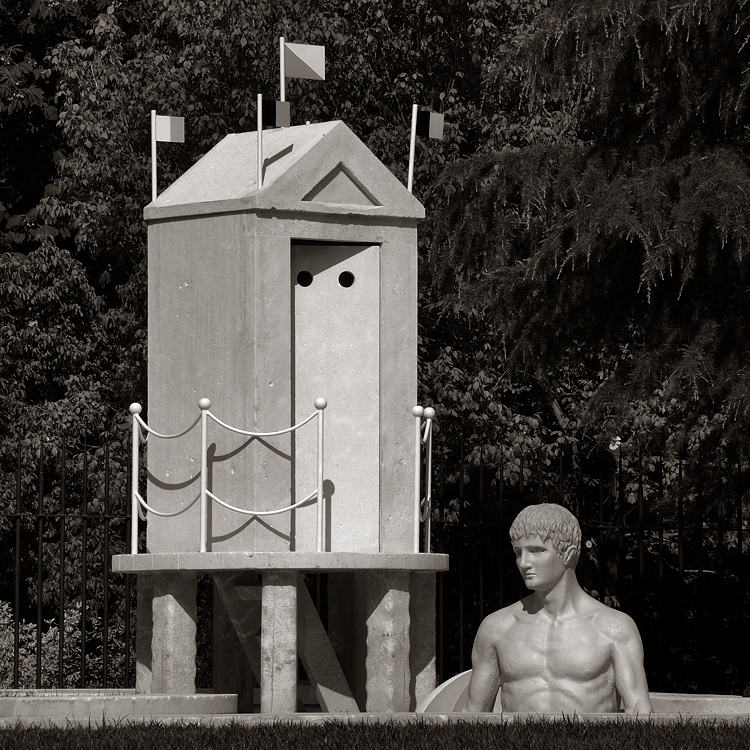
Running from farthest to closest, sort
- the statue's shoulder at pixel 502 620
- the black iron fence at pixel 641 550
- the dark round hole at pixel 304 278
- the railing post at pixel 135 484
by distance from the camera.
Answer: the black iron fence at pixel 641 550 < the dark round hole at pixel 304 278 < the railing post at pixel 135 484 < the statue's shoulder at pixel 502 620

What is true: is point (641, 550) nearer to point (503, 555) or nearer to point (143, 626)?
point (503, 555)

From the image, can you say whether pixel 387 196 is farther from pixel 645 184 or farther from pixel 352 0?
pixel 352 0

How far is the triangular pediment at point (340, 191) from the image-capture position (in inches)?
395

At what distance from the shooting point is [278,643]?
9359 mm

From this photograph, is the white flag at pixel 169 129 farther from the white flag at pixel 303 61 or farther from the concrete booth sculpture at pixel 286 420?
the white flag at pixel 303 61

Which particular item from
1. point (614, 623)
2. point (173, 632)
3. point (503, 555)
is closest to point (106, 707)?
point (173, 632)

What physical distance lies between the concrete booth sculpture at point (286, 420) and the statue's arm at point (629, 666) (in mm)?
2552

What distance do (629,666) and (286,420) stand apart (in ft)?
11.0

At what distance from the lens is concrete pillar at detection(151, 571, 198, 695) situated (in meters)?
9.65

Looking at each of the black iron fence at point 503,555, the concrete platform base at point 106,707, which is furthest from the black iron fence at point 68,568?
the concrete platform base at point 106,707

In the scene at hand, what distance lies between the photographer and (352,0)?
1692 cm

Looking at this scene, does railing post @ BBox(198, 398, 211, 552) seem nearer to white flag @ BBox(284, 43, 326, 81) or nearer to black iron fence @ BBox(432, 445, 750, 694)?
white flag @ BBox(284, 43, 326, 81)

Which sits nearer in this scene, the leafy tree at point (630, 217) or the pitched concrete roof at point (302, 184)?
the pitched concrete roof at point (302, 184)

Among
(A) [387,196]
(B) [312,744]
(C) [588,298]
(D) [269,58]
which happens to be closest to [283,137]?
(A) [387,196]
